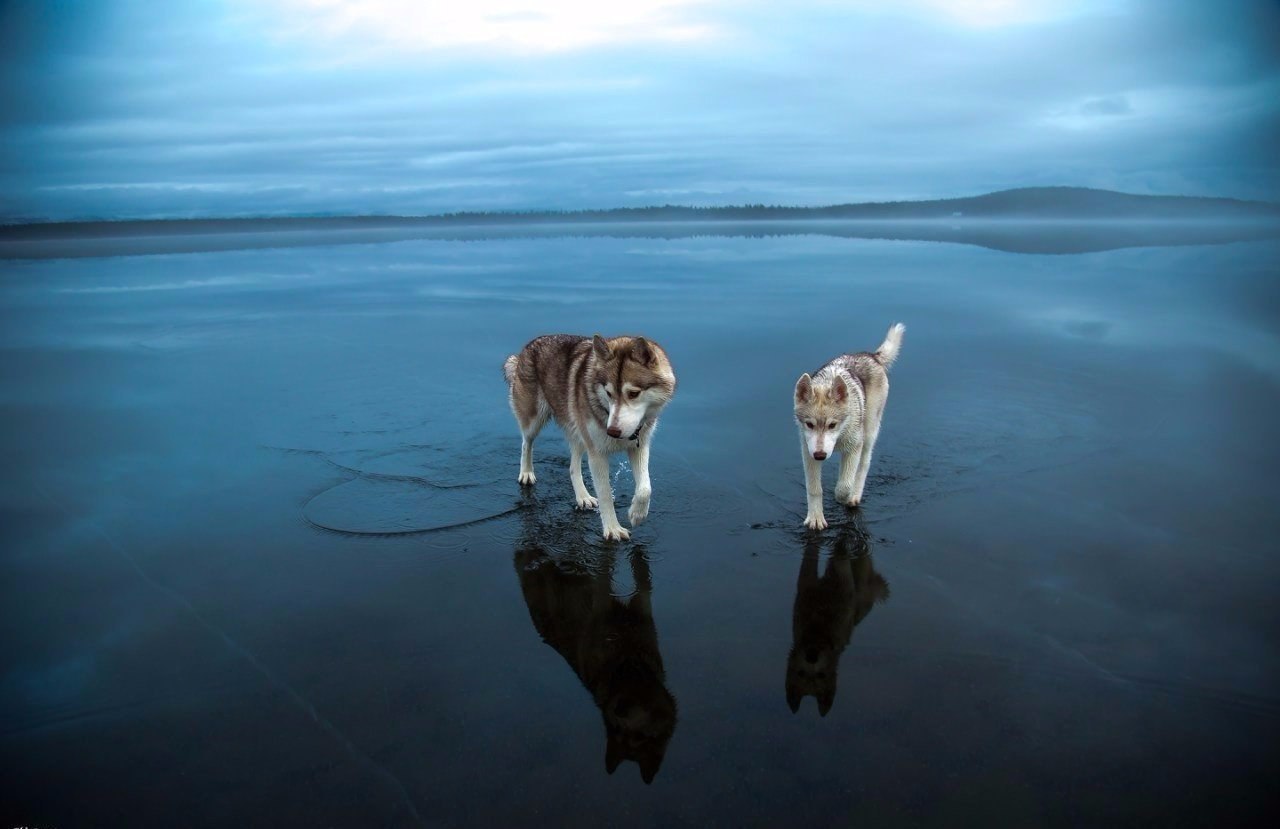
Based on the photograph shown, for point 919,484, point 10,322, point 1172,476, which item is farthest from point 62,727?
point 10,322

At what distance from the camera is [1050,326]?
65.2 ft

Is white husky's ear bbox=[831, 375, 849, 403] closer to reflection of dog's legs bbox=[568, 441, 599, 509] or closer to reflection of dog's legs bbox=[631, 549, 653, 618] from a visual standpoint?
reflection of dog's legs bbox=[631, 549, 653, 618]

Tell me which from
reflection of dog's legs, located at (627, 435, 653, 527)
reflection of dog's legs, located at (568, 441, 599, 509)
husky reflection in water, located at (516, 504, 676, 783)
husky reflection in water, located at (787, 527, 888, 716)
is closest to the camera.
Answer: husky reflection in water, located at (516, 504, 676, 783)

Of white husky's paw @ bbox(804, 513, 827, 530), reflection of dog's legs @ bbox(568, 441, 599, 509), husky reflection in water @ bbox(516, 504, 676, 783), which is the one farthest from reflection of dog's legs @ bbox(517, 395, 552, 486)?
white husky's paw @ bbox(804, 513, 827, 530)

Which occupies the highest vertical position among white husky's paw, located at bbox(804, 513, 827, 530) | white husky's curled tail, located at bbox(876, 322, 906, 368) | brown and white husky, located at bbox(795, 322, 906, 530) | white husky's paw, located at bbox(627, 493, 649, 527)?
white husky's curled tail, located at bbox(876, 322, 906, 368)

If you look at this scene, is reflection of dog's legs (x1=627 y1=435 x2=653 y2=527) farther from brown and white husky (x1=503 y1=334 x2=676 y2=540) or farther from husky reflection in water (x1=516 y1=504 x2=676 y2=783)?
husky reflection in water (x1=516 y1=504 x2=676 y2=783)

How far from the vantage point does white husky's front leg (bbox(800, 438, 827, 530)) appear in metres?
7.34

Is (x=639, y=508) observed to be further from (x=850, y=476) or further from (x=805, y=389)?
(x=850, y=476)

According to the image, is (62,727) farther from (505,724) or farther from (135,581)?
(505,724)

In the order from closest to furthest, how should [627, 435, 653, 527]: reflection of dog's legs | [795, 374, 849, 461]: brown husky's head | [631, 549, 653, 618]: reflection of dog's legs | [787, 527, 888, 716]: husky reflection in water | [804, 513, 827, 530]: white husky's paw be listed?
[787, 527, 888, 716]: husky reflection in water < [631, 549, 653, 618]: reflection of dog's legs < [795, 374, 849, 461]: brown husky's head < [627, 435, 653, 527]: reflection of dog's legs < [804, 513, 827, 530]: white husky's paw

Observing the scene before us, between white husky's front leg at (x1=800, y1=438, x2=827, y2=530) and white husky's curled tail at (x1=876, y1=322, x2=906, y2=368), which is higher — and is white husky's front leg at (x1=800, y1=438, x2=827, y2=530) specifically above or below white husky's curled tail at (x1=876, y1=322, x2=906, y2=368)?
below

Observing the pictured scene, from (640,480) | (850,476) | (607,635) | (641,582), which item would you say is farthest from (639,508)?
(850,476)

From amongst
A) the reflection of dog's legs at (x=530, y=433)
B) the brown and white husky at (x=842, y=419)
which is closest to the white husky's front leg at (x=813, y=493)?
the brown and white husky at (x=842, y=419)

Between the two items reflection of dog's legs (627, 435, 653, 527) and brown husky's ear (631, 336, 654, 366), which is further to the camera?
reflection of dog's legs (627, 435, 653, 527)
